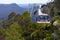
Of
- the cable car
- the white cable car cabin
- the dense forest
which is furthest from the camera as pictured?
the cable car

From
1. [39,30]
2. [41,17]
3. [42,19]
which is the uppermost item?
[39,30]

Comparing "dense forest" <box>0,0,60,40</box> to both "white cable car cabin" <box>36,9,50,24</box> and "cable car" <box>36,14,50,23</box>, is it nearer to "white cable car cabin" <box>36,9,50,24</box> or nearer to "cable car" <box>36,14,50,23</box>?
"white cable car cabin" <box>36,9,50,24</box>

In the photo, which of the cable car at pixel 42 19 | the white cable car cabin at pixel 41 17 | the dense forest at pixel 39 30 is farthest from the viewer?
the cable car at pixel 42 19

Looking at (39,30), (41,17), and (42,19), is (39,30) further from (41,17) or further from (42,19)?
(41,17)

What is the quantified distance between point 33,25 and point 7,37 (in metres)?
3.34

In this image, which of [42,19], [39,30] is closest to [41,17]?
[42,19]

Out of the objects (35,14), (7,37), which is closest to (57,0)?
(7,37)

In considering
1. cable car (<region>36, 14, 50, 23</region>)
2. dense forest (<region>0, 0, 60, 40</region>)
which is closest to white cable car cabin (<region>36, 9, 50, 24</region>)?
cable car (<region>36, 14, 50, 23</region>)

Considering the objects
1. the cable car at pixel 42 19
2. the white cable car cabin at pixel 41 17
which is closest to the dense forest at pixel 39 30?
the white cable car cabin at pixel 41 17

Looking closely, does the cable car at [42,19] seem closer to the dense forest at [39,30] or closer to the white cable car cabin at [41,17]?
the white cable car cabin at [41,17]

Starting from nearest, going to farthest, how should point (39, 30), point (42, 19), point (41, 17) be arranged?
point (39, 30)
point (42, 19)
point (41, 17)

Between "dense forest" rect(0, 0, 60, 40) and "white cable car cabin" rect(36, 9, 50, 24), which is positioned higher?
"dense forest" rect(0, 0, 60, 40)

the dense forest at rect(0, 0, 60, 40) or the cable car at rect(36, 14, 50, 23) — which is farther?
the cable car at rect(36, 14, 50, 23)

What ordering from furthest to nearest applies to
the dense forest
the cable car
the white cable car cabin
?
the cable car, the white cable car cabin, the dense forest
